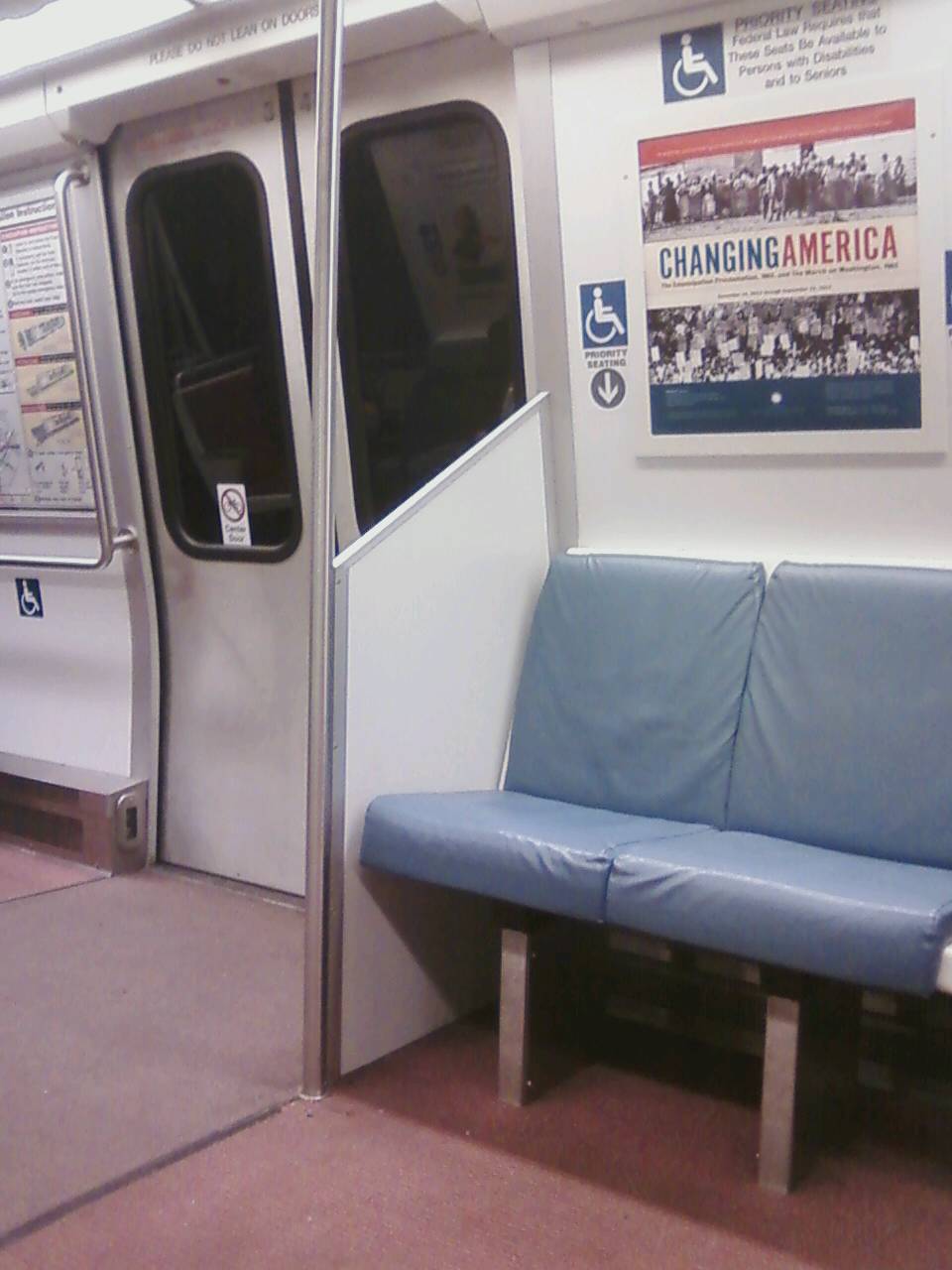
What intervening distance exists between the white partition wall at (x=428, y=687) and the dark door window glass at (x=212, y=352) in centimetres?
108

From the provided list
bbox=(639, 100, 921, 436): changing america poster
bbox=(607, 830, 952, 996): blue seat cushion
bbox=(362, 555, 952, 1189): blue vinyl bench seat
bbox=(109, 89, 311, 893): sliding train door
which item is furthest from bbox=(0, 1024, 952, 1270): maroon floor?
bbox=(109, 89, 311, 893): sliding train door

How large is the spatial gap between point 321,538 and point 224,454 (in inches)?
64.6

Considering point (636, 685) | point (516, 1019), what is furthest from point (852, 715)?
point (516, 1019)

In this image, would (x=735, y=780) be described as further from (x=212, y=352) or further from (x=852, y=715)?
(x=212, y=352)

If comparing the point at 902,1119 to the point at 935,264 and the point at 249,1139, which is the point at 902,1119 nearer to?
the point at 249,1139

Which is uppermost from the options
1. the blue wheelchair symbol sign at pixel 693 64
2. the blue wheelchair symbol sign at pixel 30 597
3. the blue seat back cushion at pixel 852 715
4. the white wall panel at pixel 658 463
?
the blue wheelchair symbol sign at pixel 693 64

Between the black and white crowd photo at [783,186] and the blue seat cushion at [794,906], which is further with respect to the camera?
the black and white crowd photo at [783,186]

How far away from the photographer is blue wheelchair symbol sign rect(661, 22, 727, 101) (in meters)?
3.06

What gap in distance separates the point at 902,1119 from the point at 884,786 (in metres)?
0.69

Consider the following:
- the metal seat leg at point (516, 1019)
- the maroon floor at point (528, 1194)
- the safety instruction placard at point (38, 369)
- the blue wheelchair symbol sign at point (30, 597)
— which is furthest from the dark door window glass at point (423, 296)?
the maroon floor at point (528, 1194)

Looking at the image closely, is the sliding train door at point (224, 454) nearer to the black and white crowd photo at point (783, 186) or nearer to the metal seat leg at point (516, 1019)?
the black and white crowd photo at point (783, 186)

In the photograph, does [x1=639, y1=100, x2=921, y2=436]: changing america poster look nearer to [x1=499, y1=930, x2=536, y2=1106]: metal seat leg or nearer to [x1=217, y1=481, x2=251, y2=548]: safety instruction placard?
[x1=499, y1=930, x2=536, y2=1106]: metal seat leg

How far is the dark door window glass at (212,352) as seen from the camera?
167 inches

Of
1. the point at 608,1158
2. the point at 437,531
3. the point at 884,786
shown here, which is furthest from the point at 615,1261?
the point at 437,531
